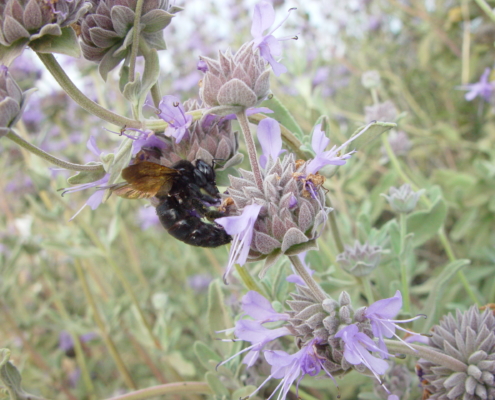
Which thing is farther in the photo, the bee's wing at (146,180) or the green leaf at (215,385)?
the green leaf at (215,385)

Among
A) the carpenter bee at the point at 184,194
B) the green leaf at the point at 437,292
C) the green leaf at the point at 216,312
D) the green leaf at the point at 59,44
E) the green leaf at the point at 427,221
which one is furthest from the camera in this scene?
the green leaf at the point at 427,221

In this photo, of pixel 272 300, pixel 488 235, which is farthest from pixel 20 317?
pixel 488 235

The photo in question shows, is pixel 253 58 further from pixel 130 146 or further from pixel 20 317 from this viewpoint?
pixel 20 317

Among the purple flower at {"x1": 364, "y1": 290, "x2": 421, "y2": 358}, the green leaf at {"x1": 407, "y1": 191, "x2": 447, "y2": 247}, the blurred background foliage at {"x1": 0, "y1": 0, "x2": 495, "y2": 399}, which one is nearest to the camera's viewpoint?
the purple flower at {"x1": 364, "y1": 290, "x2": 421, "y2": 358}

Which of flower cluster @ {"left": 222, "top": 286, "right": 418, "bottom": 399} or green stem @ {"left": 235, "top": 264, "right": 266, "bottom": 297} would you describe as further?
green stem @ {"left": 235, "top": 264, "right": 266, "bottom": 297}

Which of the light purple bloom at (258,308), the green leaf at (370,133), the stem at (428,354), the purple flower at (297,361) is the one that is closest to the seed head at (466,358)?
the stem at (428,354)

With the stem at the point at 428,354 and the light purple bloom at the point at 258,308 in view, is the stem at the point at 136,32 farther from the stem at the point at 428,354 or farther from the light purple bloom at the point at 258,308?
the stem at the point at 428,354

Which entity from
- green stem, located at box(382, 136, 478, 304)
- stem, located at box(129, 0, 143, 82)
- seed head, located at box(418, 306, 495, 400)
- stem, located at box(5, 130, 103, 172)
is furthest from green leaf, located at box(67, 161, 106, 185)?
green stem, located at box(382, 136, 478, 304)

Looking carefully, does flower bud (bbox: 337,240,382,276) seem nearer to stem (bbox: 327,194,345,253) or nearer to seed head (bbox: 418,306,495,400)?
stem (bbox: 327,194,345,253)
